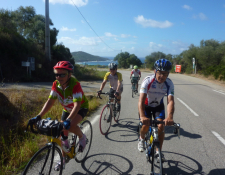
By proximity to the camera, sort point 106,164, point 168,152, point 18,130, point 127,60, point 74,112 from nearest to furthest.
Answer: point 74,112, point 106,164, point 168,152, point 18,130, point 127,60

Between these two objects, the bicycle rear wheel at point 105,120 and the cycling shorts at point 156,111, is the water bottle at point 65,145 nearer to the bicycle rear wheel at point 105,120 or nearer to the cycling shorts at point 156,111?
the cycling shorts at point 156,111

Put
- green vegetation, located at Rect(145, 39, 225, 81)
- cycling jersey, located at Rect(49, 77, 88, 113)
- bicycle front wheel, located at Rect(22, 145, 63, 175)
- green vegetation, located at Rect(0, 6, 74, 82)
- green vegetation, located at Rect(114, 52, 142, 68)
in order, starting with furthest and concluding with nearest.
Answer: green vegetation, located at Rect(114, 52, 142, 68) → green vegetation, located at Rect(145, 39, 225, 81) → green vegetation, located at Rect(0, 6, 74, 82) → cycling jersey, located at Rect(49, 77, 88, 113) → bicycle front wheel, located at Rect(22, 145, 63, 175)

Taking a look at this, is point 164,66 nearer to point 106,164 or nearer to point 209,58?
point 106,164

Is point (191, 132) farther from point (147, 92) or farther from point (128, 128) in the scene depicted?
point (147, 92)

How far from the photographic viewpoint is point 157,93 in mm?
3293

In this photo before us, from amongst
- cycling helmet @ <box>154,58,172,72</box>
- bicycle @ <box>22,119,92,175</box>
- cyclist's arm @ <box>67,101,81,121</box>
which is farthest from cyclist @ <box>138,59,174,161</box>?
bicycle @ <box>22,119,92,175</box>

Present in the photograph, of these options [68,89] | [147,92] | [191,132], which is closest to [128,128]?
[191,132]

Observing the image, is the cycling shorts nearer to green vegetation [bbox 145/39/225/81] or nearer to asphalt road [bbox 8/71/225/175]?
asphalt road [bbox 8/71/225/175]

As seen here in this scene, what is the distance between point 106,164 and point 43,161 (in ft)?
4.33

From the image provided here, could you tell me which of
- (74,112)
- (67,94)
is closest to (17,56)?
(67,94)

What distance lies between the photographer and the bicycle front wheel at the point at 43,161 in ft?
7.45

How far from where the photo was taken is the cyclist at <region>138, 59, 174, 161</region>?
301 centimetres

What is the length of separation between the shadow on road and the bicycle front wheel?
63cm

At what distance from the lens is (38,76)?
15.6 metres
